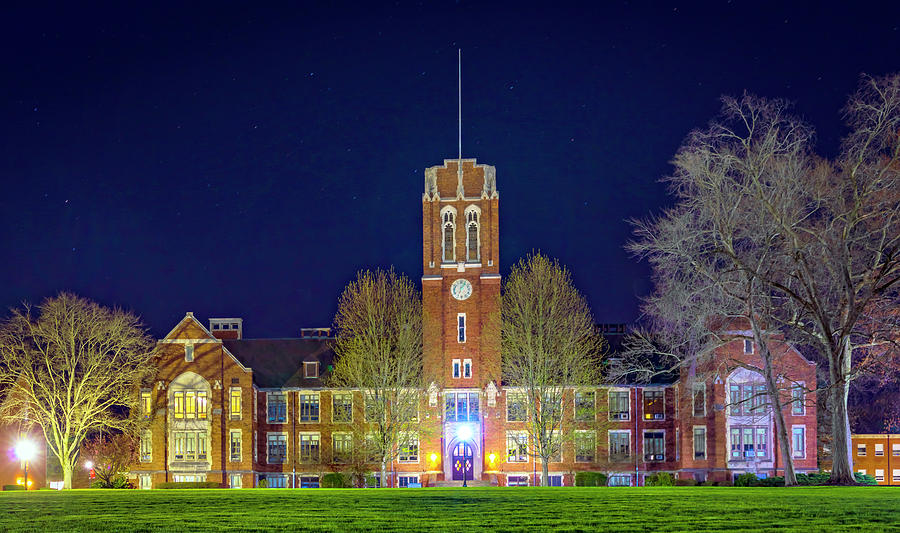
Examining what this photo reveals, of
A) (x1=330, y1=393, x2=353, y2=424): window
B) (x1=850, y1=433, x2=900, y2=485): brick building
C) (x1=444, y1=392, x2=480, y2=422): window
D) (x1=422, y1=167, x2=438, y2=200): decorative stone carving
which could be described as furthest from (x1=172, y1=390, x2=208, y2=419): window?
(x1=850, y1=433, x2=900, y2=485): brick building

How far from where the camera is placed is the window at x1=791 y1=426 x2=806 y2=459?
66312mm

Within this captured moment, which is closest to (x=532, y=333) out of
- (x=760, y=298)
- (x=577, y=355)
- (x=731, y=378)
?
(x=577, y=355)

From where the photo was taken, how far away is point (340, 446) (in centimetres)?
7169

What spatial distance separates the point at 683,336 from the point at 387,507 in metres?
18.9

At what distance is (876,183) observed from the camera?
3788cm

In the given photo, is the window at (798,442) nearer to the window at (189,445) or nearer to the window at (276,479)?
the window at (276,479)

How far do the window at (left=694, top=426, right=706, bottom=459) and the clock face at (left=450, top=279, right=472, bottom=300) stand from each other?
16.9 metres

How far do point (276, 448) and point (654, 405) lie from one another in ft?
83.2

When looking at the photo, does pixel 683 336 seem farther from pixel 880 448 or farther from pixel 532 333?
pixel 880 448

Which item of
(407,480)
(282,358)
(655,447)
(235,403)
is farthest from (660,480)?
(282,358)

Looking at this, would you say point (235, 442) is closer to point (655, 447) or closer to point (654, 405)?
point (655, 447)

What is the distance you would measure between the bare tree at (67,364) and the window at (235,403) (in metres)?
7.25

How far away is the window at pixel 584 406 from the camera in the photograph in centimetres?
6450

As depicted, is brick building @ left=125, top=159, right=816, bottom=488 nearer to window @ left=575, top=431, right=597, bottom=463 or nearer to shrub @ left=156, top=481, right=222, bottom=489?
window @ left=575, top=431, right=597, bottom=463
